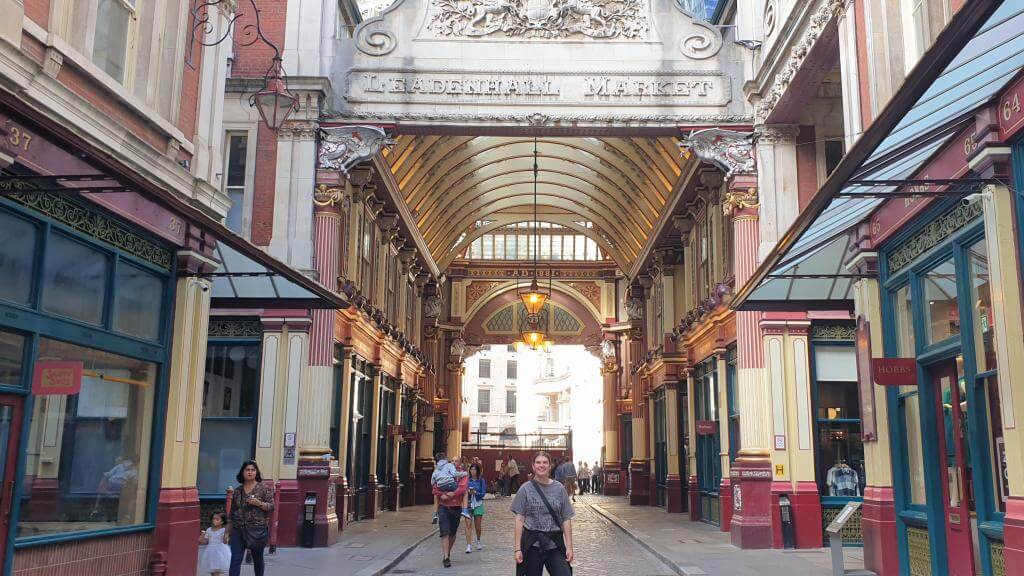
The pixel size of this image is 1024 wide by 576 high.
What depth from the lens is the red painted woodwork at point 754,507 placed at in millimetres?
16672

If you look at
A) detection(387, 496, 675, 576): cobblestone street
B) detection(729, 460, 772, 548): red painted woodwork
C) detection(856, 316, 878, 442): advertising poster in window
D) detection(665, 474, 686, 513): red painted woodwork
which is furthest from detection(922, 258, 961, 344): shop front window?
detection(665, 474, 686, 513): red painted woodwork

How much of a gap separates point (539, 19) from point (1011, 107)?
12.4m

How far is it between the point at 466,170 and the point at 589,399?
46.2m

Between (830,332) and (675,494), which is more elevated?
(830,332)

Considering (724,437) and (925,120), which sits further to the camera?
(724,437)

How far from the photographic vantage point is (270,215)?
18156 mm

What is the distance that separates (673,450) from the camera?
2631cm

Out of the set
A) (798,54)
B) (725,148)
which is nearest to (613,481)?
(725,148)

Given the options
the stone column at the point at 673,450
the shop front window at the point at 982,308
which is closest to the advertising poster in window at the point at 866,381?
the shop front window at the point at 982,308

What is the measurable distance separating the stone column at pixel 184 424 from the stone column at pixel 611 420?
29314 mm

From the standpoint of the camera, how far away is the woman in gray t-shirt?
7988 millimetres

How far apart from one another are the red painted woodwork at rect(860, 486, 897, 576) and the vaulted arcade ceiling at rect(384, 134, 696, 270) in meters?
10.5

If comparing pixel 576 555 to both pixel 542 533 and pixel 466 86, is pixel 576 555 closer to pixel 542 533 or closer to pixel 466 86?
pixel 466 86

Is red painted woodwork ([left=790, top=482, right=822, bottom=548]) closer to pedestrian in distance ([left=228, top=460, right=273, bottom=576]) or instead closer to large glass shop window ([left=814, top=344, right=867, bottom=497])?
large glass shop window ([left=814, top=344, right=867, bottom=497])
